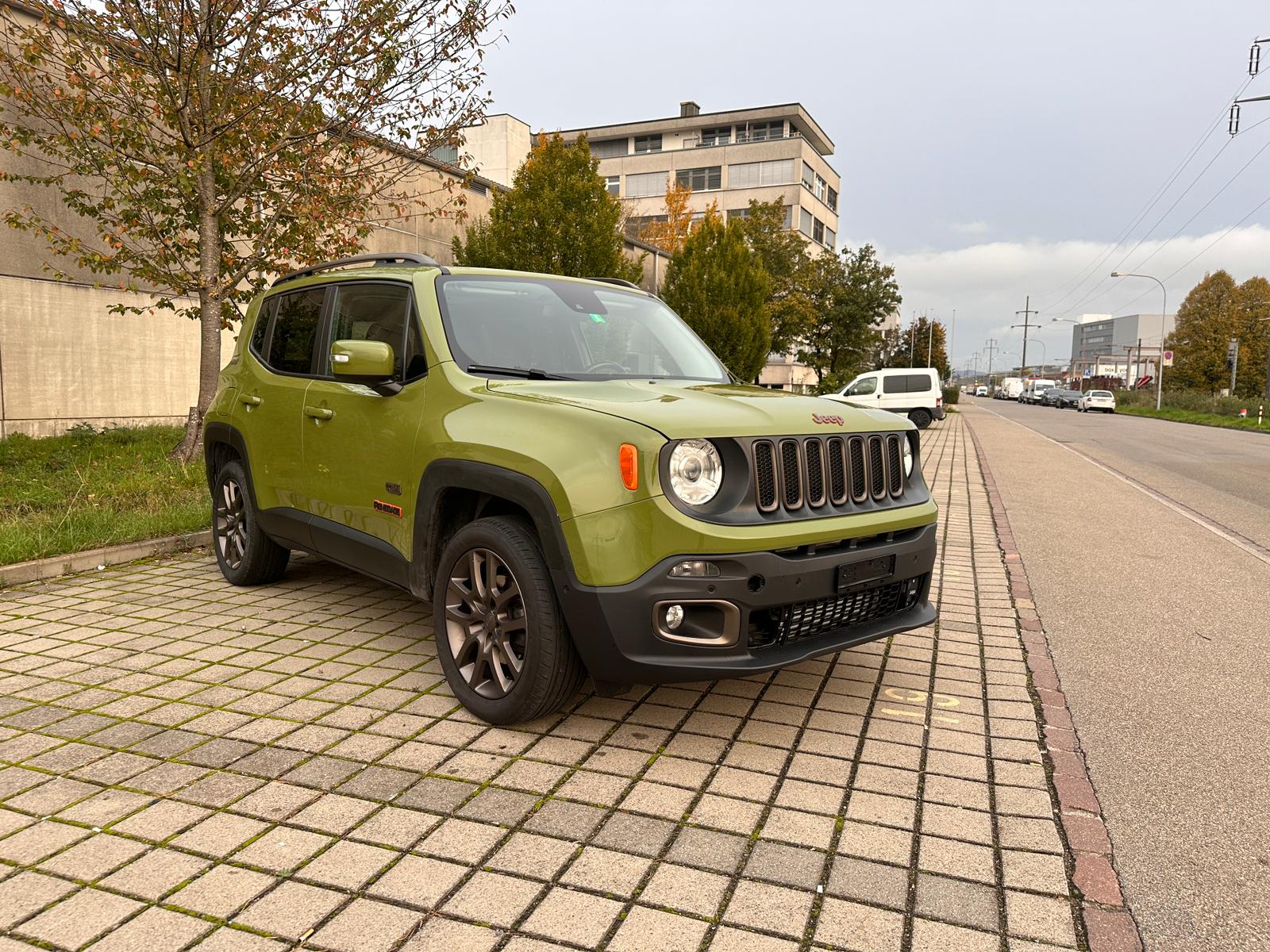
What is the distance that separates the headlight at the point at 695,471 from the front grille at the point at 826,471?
148 mm

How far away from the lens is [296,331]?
521 cm

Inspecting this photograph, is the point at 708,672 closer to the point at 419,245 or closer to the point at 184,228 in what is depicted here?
the point at 184,228

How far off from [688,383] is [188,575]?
13.0ft

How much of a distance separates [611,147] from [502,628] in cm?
7256

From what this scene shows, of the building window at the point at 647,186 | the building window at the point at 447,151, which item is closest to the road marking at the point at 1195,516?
the building window at the point at 447,151

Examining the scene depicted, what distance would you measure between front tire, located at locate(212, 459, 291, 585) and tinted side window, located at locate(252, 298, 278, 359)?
2.35 ft

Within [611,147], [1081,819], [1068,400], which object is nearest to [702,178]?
[611,147]

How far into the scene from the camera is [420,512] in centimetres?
391

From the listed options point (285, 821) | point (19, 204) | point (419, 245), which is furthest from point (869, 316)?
point (285, 821)

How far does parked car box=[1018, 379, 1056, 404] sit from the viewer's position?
87.1 meters

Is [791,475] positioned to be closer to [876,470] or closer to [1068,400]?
[876,470]

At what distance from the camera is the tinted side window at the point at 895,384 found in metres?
26.9

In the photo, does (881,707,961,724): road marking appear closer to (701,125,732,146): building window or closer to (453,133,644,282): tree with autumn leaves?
(453,133,644,282): tree with autumn leaves

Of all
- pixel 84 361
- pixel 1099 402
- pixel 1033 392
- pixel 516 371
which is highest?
pixel 1033 392
